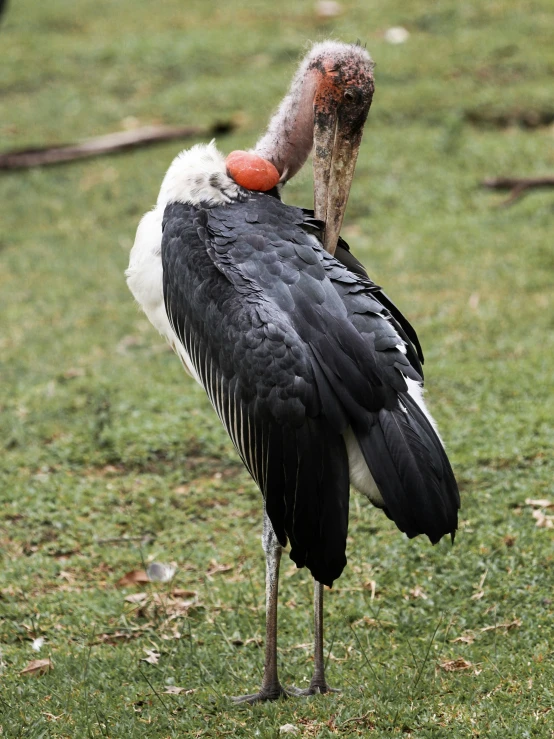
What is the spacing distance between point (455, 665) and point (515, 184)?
20.6 feet

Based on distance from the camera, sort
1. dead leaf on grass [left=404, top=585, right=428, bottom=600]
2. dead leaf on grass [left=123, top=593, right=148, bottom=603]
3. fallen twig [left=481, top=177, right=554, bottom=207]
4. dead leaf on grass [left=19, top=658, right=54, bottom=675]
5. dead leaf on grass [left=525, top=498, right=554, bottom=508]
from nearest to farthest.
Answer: dead leaf on grass [left=19, top=658, right=54, bottom=675]
dead leaf on grass [left=404, top=585, right=428, bottom=600]
dead leaf on grass [left=123, top=593, right=148, bottom=603]
dead leaf on grass [left=525, top=498, right=554, bottom=508]
fallen twig [left=481, top=177, right=554, bottom=207]

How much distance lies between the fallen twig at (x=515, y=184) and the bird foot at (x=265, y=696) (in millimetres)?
6279

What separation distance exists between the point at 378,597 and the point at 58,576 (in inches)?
58.8

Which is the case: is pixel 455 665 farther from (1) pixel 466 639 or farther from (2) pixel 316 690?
(2) pixel 316 690

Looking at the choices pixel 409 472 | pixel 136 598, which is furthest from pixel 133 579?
pixel 409 472

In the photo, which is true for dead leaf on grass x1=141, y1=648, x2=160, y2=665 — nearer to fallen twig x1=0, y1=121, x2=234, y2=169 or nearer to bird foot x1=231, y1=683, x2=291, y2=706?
bird foot x1=231, y1=683, x2=291, y2=706

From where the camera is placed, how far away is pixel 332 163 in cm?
423

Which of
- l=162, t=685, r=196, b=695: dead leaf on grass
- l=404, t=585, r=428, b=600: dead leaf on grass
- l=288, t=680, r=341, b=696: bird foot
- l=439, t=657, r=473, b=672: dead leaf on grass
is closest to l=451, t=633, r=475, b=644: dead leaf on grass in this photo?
l=439, t=657, r=473, b=672: dead leaf on grass

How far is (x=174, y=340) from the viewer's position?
14.0 ft

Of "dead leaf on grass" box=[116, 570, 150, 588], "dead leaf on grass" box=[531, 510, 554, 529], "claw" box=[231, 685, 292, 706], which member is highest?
"claw" box=[231, 685, 292, 706]

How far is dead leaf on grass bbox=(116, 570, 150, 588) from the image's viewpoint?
4.83 meters

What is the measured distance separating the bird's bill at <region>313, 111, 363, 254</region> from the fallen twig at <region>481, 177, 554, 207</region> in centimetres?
527

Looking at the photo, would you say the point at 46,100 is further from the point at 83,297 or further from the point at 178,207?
the point at 178,207

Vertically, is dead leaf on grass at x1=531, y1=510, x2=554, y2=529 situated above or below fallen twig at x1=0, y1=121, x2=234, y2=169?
above
